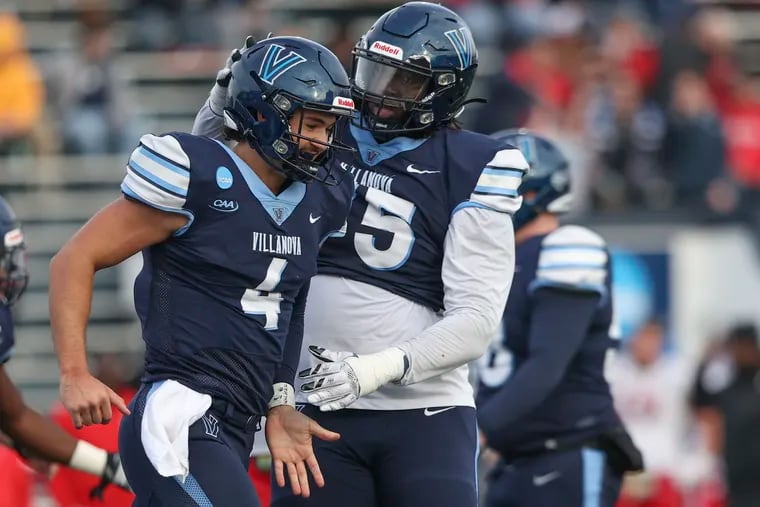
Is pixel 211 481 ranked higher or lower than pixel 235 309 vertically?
lower

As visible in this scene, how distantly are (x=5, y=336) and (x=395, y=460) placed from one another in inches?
51.2

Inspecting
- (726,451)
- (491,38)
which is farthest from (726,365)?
(491,38)

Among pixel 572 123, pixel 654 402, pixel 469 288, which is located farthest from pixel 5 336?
pixel 572 123

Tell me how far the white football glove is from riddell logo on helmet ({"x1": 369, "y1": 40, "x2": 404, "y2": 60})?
884 mm

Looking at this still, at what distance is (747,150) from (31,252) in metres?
5.89

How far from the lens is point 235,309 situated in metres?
4.18

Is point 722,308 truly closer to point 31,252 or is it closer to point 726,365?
point 726,365

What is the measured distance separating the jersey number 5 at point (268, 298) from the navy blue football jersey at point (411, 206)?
402 millimetres

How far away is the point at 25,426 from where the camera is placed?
16.5 feet

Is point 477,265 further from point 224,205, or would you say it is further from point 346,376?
point 224,205

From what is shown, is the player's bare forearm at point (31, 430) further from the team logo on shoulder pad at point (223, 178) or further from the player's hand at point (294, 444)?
the team logo on shoulder pad at point (223, 178)

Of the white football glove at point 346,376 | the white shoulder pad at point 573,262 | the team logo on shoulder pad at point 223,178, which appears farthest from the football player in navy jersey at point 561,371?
the team logo on shoulder pad at point 223,178

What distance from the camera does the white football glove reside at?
4234 mm

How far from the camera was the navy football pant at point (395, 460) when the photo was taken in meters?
4.43
